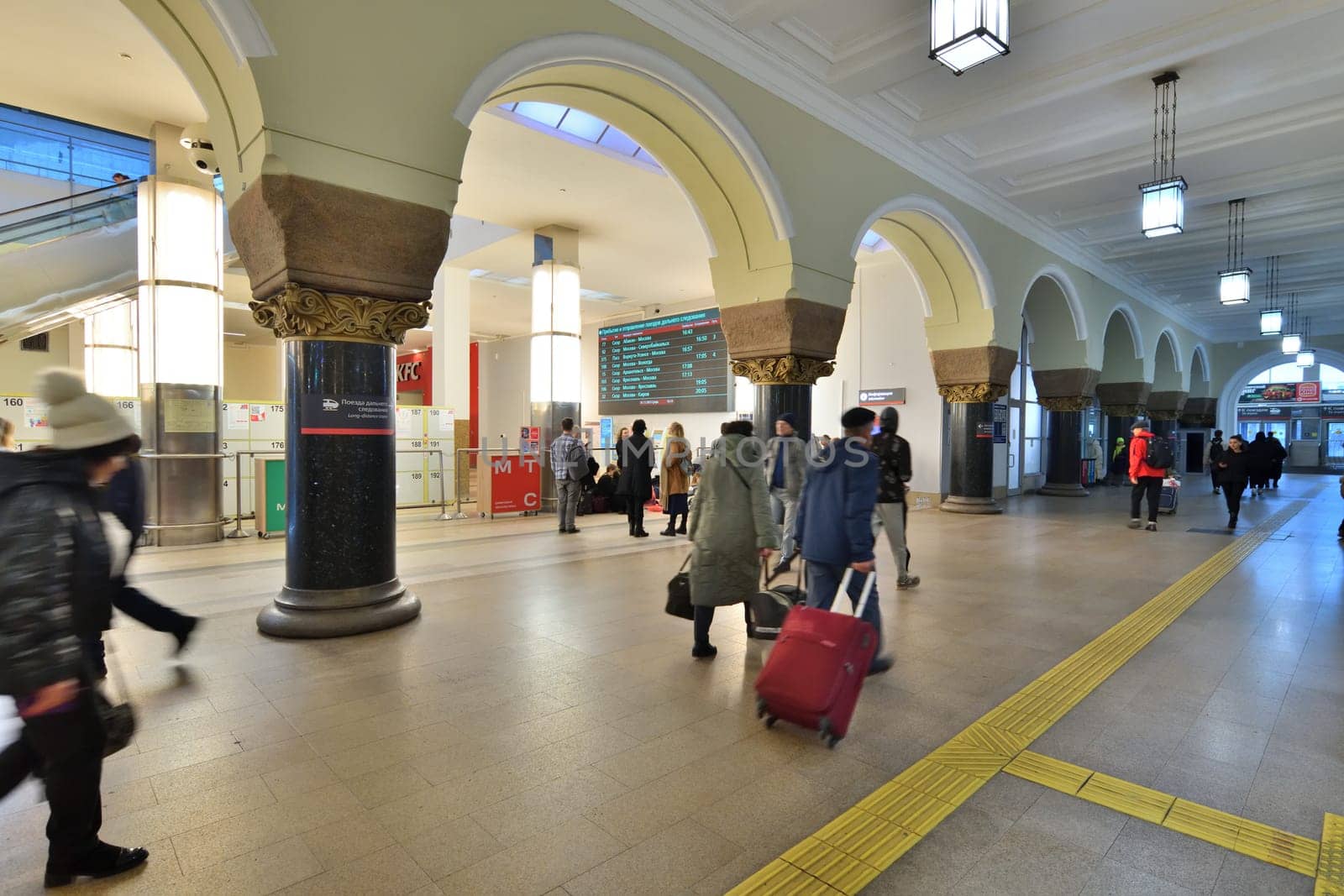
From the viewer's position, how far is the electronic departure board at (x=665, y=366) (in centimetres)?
1566

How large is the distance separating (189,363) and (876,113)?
324 inches

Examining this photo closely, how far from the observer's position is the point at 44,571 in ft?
5.67

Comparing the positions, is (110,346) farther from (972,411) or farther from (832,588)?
(972,411)

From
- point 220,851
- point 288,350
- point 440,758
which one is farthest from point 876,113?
point 220,851

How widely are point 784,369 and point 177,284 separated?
22.2 ft

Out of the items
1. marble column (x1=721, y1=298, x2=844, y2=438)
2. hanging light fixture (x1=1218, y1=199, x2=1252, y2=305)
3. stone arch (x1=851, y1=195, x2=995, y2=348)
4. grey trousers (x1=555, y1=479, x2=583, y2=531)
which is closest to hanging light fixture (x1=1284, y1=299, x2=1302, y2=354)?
hanging light fixture (x1=1218, y1=199, x2=1252, y2=305)

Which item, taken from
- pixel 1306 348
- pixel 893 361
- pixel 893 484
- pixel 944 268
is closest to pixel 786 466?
pixel 893 484

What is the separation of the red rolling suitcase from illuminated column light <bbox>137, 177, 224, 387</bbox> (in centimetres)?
771

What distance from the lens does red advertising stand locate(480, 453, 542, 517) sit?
10.3m

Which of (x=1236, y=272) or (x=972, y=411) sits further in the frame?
(x=972, y=411)

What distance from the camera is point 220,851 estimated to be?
2.15 metres

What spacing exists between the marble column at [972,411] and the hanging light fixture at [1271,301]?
5.41m

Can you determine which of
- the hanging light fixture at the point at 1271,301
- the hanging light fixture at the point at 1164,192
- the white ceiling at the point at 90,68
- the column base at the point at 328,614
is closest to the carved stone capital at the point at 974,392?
the hanging light fixture at the point at 1164,192

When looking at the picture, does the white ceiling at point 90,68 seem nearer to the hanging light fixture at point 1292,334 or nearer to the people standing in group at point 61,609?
the people standing in group at point 61,609
